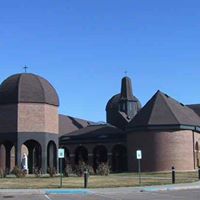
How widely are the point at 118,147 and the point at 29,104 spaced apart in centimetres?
2072

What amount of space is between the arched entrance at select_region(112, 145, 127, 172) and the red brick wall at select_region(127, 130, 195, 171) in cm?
1037

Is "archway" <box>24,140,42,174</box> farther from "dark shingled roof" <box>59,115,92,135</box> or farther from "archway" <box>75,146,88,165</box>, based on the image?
"dark shingled roof" <box>59,115,92,135</box>

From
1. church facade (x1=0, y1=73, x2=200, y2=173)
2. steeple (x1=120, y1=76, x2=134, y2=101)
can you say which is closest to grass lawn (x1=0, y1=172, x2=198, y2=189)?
church facade (x1=0, y1=73, x2=200, y2=173)

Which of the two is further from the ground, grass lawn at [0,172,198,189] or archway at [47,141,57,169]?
archway at [47,141,57,169]

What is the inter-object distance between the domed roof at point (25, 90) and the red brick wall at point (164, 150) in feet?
40.3

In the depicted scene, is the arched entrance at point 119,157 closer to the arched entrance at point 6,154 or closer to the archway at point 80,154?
the archway at point 80,154

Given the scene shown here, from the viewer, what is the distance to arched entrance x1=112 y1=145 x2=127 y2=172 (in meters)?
72.0

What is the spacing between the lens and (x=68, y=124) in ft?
276

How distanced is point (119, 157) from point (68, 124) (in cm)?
1469

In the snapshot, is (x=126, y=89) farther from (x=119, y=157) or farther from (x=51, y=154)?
(x=51, y=154)

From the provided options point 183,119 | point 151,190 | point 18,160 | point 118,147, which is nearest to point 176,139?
point 183,119

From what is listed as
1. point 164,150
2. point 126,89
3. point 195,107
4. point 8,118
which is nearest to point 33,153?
point 8,118

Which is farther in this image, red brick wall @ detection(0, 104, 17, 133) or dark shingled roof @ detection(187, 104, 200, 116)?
dark shingled roof @ detection(187, 104, 200, 116)

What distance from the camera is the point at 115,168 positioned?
7150cm
